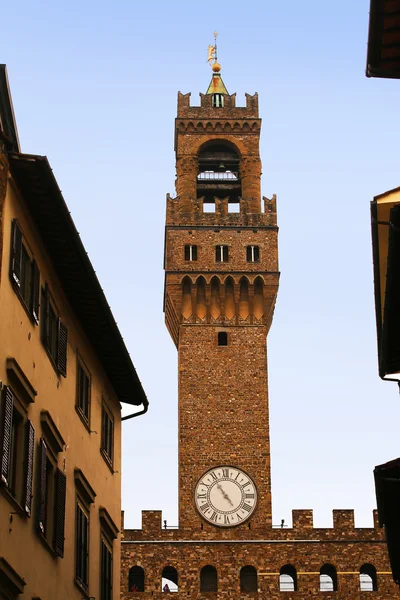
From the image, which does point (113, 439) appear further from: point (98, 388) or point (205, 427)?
point (205, 427)

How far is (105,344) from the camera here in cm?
2327

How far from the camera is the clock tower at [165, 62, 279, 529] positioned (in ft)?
154

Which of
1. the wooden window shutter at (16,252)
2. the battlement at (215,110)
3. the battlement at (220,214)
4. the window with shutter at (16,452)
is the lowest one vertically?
the window with shutter at (16,452)

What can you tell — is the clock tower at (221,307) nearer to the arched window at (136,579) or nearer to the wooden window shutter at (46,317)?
the arched window at (136,579)

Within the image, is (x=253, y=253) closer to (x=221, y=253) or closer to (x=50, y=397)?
(x=221, y=253)

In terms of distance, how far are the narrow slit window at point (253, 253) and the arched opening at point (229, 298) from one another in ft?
4.37

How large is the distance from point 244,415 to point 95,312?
87.2 feet

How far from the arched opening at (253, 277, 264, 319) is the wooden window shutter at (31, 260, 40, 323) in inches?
1248

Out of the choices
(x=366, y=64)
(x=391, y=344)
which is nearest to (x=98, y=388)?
(x=391, y=344)

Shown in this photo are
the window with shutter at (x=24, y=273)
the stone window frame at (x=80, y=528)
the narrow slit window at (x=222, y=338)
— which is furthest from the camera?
the narrow slit window at (x=222, y=338)

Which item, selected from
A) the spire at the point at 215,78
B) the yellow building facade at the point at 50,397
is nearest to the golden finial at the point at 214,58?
the spire at the point at 215,78

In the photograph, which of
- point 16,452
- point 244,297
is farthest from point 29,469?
point 244,297

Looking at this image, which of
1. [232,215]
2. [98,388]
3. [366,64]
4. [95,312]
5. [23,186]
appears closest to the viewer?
[366,64]

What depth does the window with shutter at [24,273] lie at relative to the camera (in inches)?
677
